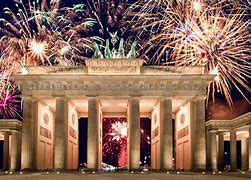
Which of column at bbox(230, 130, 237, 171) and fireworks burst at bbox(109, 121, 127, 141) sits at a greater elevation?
fireworks burst at bbox(109, 121, 127, 141)

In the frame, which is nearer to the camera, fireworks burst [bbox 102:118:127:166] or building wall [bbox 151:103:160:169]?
building wall [bbox 151:103:160:169]

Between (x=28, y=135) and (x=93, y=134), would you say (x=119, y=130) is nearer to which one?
(x=93, y=134)

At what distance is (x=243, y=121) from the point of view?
6762cm

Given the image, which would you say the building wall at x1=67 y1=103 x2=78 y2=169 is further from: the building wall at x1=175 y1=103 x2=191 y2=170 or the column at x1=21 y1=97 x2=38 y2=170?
the building wall at x1=175 y1=103 x2=191 y2=170

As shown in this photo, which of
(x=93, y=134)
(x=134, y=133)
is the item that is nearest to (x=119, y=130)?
(x=93, y=134)

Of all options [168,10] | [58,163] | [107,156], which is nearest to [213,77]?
[168,10]

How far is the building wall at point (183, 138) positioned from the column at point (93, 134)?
12.9 metres

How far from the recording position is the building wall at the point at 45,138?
65812 mm

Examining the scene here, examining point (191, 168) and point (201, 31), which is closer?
point (201, 31)

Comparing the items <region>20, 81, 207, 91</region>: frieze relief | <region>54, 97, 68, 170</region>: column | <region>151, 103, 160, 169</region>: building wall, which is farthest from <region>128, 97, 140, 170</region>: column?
<region>54, 97, 68, 170</region>: column

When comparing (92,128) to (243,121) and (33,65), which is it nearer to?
(33,65)

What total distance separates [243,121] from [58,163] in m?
27.2

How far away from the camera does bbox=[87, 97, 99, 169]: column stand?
63344 mm

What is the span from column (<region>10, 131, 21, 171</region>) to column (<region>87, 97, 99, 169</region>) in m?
11.4
